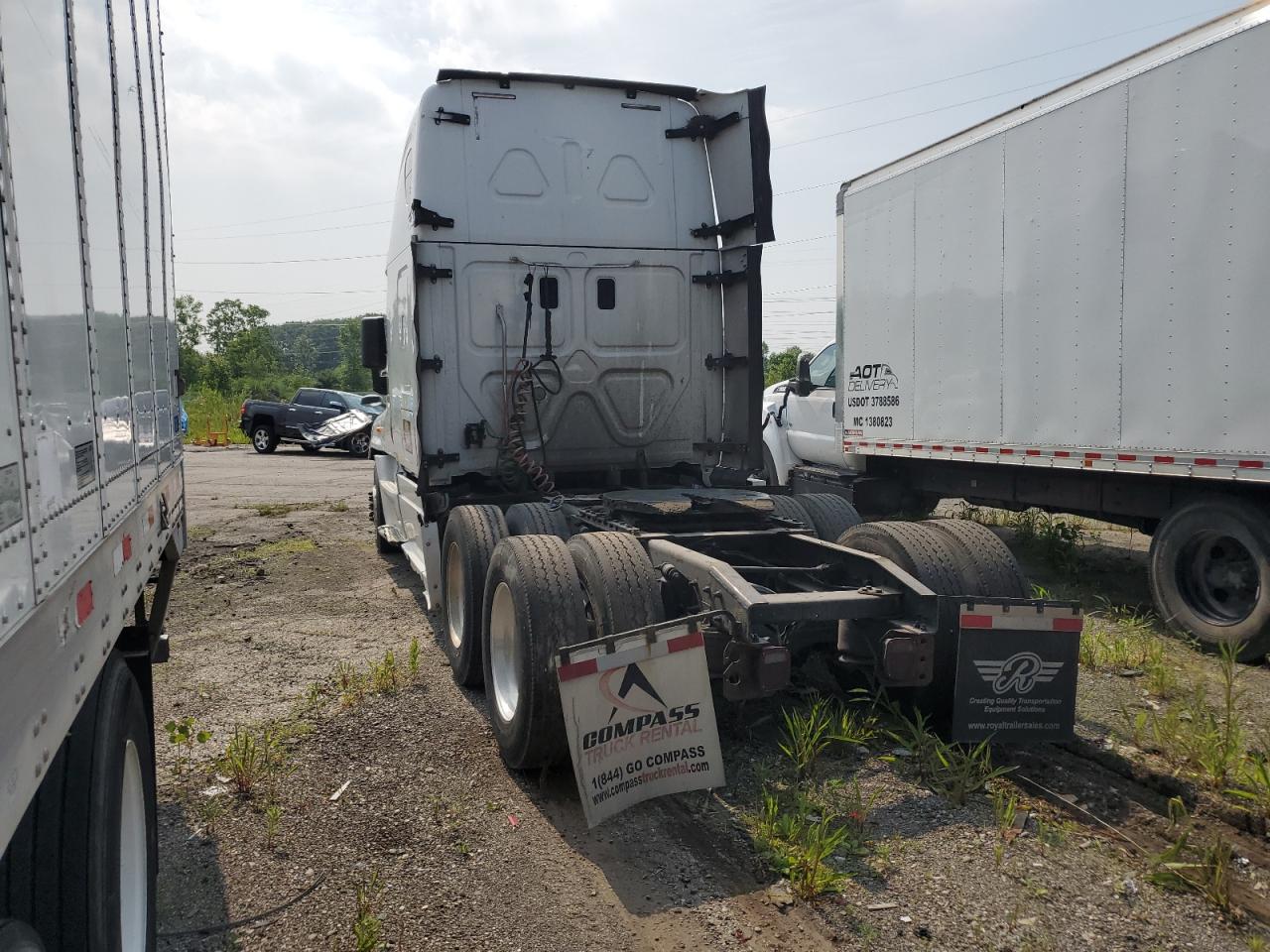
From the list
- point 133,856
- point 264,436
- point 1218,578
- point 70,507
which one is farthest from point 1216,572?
point 264,436

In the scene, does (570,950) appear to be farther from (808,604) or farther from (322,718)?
(322,718)

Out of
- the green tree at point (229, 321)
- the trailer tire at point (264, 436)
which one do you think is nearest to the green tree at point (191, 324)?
the green tree at point (229, 321)

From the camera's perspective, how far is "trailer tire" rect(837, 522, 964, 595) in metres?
4.61

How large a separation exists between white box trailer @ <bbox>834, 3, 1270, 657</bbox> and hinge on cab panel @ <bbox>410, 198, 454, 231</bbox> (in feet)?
13.6

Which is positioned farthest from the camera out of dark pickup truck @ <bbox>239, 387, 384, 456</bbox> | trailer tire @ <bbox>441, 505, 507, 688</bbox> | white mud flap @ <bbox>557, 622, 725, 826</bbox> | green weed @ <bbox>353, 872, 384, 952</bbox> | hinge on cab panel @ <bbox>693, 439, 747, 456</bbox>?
dark pickup truck @ <bbox>239, 387, 384, 456</bbox>

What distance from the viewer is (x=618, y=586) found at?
4238 mm

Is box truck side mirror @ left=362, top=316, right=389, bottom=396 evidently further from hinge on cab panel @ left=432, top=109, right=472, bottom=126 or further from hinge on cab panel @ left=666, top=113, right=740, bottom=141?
hinge on cab panel @ left=666, top=113, right=740, bottom=141

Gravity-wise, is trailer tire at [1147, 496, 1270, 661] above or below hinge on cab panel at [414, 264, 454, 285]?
below

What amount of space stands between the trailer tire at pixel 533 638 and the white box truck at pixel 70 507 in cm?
150

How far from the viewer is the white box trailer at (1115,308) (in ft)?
18.5

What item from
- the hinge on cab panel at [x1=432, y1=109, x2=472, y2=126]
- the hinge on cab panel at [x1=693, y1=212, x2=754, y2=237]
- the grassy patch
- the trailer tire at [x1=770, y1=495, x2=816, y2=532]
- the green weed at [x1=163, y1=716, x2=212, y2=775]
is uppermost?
the hinge on cab panel at [x1=432, y1=109, x2=472, y2=126]

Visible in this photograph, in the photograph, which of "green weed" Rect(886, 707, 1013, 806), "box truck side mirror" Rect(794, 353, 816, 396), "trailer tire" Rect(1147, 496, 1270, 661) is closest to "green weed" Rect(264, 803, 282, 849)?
"green weed" Rect(886, 707, 1013, 806)

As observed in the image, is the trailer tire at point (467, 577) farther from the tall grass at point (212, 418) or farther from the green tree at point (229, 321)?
the green tree at point (229, 321)

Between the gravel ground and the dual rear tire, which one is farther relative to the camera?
the dual rear tire
